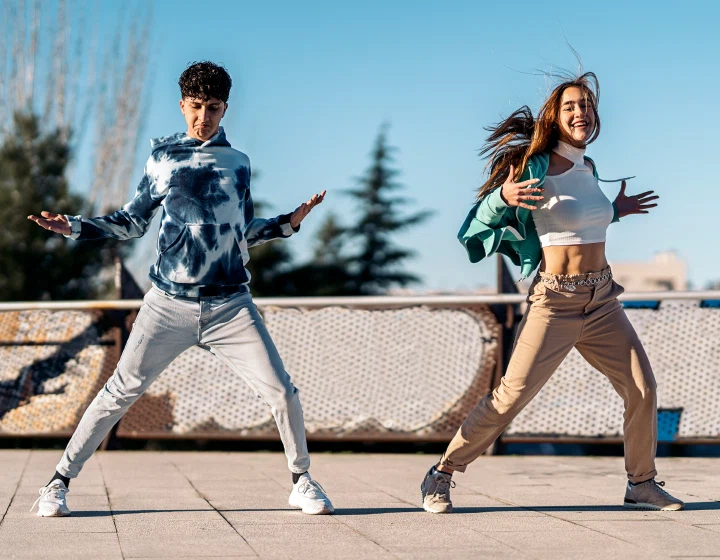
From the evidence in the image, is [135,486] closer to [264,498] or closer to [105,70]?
[264,498]

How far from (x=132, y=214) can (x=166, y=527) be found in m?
1.52

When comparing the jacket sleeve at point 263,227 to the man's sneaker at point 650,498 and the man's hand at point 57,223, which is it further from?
the man's sneaker at point 650,498

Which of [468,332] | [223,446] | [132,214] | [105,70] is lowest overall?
[223,446]

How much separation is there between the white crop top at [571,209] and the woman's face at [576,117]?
6 centimetres

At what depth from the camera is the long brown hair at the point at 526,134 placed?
5297 millimetres

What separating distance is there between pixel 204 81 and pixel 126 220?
781 mm

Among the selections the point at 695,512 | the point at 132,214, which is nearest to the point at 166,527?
the point at 132,214

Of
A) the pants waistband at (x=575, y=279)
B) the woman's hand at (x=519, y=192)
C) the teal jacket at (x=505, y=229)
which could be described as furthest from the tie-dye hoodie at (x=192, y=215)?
the pants waistband at (x=575, y=279)

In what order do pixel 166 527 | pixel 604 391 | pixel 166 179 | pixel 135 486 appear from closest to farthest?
1. pixel 166 527
2. pixel 166 179
3. pixel 135 486
4. pixel 604 391

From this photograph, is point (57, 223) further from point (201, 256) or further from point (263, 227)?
point (263, 227)

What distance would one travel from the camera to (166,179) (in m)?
5.16

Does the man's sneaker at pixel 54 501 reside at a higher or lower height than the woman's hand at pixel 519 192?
lower

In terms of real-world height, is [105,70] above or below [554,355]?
above

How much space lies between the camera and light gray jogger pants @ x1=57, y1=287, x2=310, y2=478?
16.9ft
